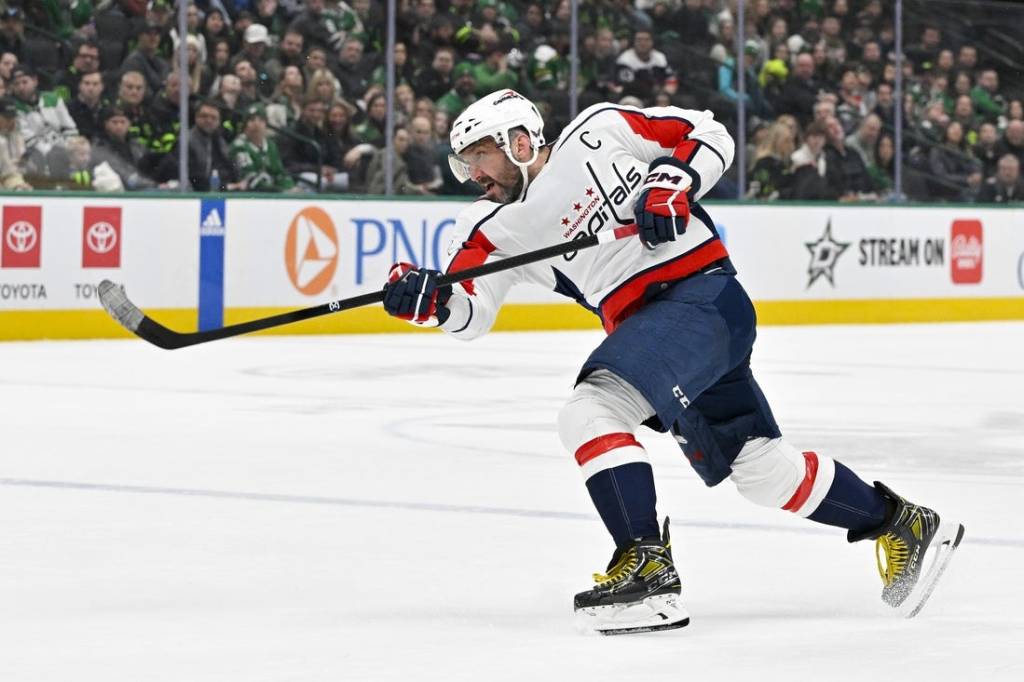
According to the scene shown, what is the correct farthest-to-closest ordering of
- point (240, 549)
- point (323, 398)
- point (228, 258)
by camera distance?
point (228, 258) < point (323, 398) < point (240, 549)

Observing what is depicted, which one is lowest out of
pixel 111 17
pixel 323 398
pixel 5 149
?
pixel 323 398

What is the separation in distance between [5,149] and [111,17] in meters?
1.03

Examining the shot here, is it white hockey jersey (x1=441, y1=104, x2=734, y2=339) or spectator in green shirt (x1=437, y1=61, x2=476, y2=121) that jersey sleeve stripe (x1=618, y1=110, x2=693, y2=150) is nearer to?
white hockey jersey (x1=441, y1=104, x2=734, y2=339)

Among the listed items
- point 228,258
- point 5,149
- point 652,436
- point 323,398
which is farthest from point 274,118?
point 652,436

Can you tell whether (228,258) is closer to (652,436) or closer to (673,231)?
(652,436)

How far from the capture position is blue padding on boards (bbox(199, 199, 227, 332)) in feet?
35.9

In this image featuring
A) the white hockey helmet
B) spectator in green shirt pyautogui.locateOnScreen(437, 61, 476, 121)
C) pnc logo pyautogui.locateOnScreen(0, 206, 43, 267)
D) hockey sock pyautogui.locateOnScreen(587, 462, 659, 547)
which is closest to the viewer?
hockey sock pyautogui.locateOnScreen(587, 462, 659, 547)

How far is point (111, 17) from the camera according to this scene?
10.7m

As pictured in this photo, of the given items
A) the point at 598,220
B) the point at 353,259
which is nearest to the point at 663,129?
the point at 598,220

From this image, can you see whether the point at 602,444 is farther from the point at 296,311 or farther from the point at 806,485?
the point at 296,311

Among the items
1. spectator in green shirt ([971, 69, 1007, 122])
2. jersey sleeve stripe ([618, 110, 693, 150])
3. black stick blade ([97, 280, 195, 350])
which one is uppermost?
spectator in green shirt ([971, 69, 1007, 122])

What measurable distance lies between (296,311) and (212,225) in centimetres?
724

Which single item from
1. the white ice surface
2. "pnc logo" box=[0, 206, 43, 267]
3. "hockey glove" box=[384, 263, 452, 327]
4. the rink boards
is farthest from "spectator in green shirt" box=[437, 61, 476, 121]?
"hockey glove" box=[384, 263, 452, 327]

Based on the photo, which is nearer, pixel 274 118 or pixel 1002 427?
pixel 1002 427
